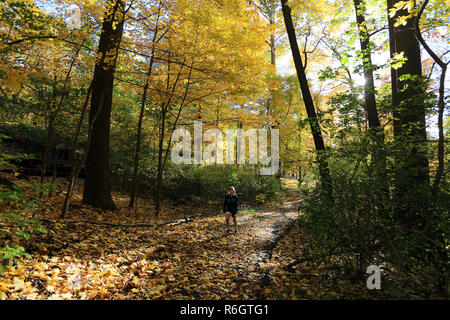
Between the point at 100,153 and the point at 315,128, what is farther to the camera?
the point at 100,153

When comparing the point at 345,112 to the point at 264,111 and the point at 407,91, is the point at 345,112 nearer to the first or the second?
the point at 407,91

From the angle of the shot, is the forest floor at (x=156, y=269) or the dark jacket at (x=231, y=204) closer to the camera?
the forest floor at (x=156, y=269)

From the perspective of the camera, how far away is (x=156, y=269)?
162 inches

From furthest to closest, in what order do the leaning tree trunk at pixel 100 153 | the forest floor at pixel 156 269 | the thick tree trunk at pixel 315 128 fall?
1. the leaning tree trunk at pixel 100 153
2. the thick tree trunk at pixel 315 128
3. the forest floor at pixel 156 269

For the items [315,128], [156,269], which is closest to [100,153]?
[156,269]

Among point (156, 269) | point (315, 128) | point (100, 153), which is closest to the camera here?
point (156, 269)

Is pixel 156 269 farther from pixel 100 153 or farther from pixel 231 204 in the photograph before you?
pixel 100 153

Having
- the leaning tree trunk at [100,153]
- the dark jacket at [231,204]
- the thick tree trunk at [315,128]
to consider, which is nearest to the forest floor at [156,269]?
the leaning tree trunk at [100,153]

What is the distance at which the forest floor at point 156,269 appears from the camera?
308 cm

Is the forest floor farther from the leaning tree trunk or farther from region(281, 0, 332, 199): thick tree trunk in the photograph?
region(281, 0, 332, 199): thick tree trunk

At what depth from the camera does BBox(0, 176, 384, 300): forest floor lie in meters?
3.08

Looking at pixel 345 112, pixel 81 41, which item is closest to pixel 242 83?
pixel 345 112

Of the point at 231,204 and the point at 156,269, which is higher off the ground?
the point at 231,204

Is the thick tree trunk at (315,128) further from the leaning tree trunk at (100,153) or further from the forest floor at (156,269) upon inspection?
the leaning tree trunk at (100,153)
